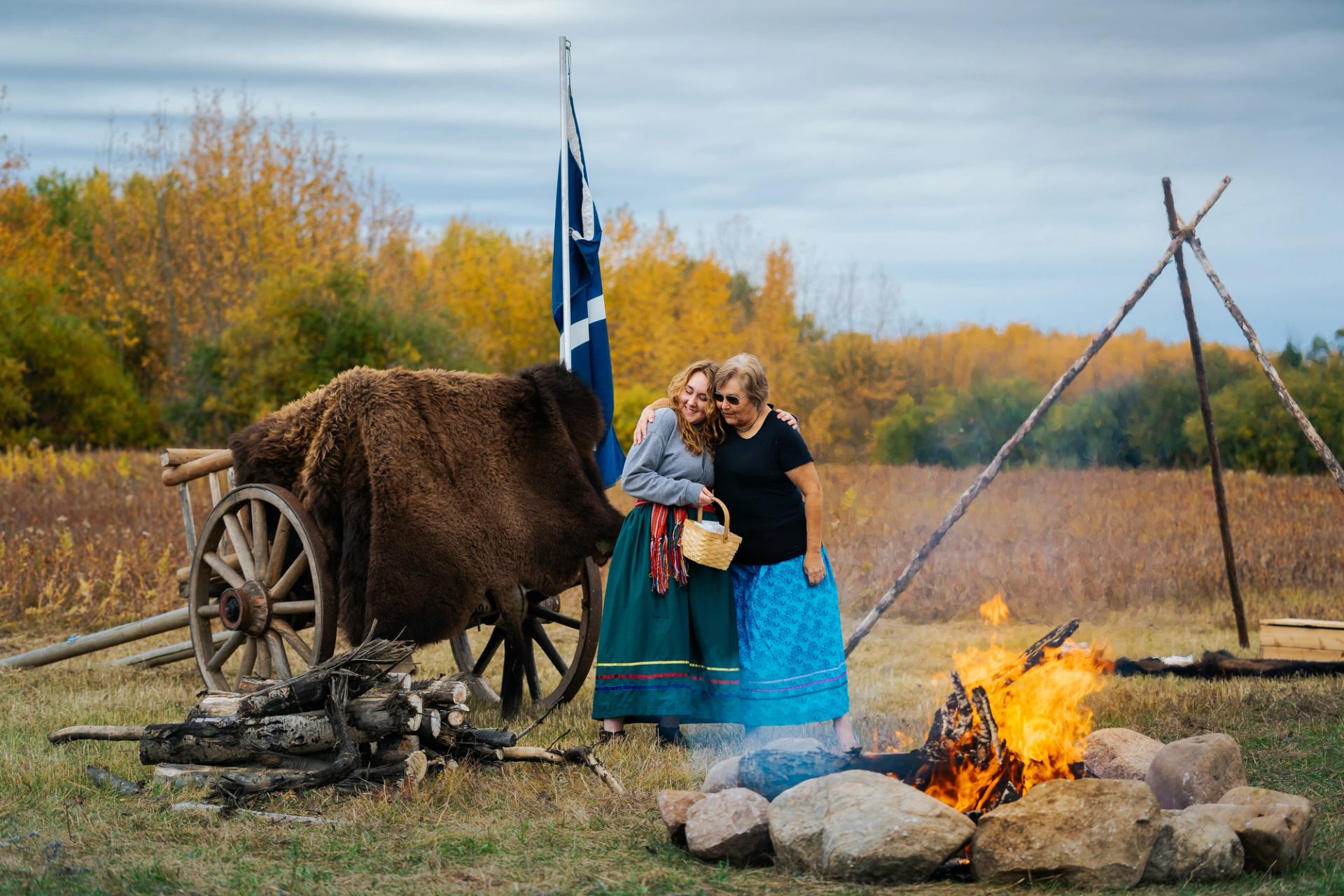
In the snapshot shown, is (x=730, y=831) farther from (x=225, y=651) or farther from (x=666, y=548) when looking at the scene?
(x=225, y=651)

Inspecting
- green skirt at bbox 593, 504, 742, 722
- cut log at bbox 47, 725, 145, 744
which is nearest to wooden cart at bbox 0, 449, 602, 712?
cut log at bbox 47, 725, 145, 744

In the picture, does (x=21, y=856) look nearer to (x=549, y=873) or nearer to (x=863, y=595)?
(x=549, y=873)

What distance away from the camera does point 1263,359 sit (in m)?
7.66

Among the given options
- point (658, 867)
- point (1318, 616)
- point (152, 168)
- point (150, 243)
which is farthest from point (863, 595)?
point (152, 168)

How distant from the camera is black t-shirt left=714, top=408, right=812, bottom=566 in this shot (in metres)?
5.65

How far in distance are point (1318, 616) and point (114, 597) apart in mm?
9558

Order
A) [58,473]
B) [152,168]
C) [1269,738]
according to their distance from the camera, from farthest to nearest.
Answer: [152,168] → [58,473] → [1269,738]

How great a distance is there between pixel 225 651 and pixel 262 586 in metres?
0.70

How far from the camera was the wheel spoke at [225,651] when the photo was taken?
6703 mm

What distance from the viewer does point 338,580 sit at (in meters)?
5.95

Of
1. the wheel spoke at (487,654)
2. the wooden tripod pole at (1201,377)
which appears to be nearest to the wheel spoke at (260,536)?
the wheel spoke at (487,654)

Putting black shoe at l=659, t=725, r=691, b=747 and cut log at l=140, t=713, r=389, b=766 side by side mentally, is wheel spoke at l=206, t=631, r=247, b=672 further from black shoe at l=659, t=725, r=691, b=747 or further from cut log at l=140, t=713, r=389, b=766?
black shoe at l=659, t=725, r=691, b=747

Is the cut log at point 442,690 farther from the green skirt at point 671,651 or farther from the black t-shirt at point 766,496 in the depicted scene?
the black t-shirt at point 766,496

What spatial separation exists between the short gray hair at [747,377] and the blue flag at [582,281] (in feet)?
7.42
